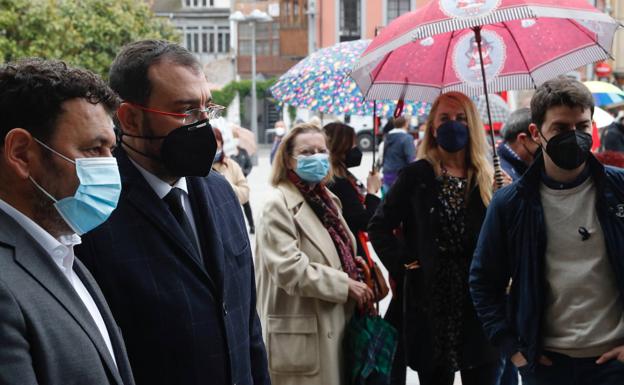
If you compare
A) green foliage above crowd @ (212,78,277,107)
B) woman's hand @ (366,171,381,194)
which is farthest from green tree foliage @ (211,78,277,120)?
woman's hand @ (366,171,381,194)

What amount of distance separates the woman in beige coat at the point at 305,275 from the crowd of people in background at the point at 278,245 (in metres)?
0.01

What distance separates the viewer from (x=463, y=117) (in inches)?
205

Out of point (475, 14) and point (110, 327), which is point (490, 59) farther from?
point (110, 327)

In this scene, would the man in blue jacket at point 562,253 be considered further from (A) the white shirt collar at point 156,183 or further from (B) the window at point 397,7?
(B) the window at point 397,7

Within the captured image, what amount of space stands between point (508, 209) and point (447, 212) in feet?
3.45

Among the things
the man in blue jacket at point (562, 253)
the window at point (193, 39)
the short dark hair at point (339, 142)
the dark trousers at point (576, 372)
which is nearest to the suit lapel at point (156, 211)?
the man in blue jacket at point (562, 253)

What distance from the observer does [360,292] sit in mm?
4879

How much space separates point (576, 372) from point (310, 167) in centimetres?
186

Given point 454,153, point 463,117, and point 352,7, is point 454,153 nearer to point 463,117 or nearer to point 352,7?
point 463,117

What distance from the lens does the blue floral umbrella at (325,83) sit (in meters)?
6.93

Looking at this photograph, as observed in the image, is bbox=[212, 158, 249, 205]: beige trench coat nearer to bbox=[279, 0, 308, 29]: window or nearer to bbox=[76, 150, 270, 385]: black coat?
bbox=[76, 150, 270, 385]: black coat

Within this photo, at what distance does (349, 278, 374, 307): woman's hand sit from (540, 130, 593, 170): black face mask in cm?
142

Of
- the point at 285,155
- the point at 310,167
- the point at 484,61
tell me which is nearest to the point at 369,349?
the point at 310,167

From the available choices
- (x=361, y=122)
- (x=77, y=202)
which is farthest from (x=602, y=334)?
(x=361, y=122)
